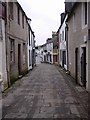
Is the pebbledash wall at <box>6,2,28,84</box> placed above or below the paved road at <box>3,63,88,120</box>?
above

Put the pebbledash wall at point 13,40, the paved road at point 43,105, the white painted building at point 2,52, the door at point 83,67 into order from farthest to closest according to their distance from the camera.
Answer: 1. the pebbledash wall at point 13,40
2. the door at point 83,67
3. the white painted building at point 2,52
4. the paved road at point 43,105

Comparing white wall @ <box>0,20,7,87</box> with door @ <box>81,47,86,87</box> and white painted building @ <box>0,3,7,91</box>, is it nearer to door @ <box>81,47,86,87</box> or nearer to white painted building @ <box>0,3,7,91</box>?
white painted building @ <box>0,3,7,91</box>

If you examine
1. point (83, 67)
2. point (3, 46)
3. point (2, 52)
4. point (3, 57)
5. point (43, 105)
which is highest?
point (3, 46)

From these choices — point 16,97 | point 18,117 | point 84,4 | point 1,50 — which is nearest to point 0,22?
point 1,50

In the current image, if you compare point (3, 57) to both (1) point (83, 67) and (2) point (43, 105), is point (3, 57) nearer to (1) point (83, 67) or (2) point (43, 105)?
(2) point (43, 105)

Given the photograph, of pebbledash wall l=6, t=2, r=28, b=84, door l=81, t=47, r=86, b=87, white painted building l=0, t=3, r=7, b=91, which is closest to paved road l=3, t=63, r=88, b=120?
white painted building l=0, t=3, r=7, b=91

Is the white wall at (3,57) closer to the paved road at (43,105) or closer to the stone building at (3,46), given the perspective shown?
the stone building at (3,46)

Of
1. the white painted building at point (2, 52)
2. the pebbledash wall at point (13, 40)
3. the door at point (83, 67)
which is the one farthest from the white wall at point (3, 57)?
the door at point (83, 67)

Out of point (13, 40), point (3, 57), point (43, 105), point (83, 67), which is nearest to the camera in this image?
point (43, 105)

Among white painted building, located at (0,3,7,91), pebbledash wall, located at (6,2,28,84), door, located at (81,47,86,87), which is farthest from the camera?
pebbledash wall, located at (6,2,28,84)

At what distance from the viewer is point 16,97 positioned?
363 inches

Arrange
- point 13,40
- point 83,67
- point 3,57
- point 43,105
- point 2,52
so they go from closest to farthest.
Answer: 1. point 43,105
2. point 2,52
3. point 3,57
4. point 83,67
5. point 13,40

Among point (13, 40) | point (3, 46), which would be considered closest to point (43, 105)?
point (3, 46)

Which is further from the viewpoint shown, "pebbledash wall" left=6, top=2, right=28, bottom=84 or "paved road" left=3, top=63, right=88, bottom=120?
"pebbledash wall" left=6, top=2, right=28, bottom=84
